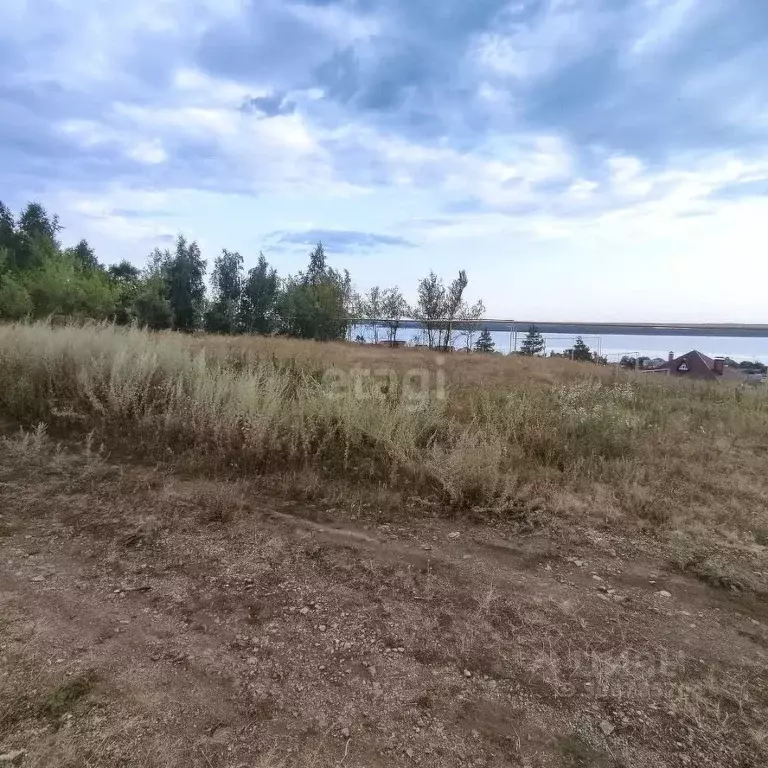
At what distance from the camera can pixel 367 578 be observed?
2.58 meters

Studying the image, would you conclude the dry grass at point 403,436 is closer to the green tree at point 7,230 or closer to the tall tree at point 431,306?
the tall tree at point 431,306

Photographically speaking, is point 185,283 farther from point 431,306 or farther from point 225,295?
point 431,306

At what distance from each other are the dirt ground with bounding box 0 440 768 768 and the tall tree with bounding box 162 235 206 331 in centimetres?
3420

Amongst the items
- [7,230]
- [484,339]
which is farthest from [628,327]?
[7,230]

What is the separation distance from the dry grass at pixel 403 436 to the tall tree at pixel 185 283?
3004cm

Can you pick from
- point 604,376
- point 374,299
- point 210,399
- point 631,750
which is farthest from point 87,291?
point 631,750

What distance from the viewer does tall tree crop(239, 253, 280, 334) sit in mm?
37062

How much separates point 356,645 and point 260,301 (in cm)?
3755

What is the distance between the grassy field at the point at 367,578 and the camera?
5.35ft

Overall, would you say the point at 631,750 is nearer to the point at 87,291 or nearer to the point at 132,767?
the point at 132,767
